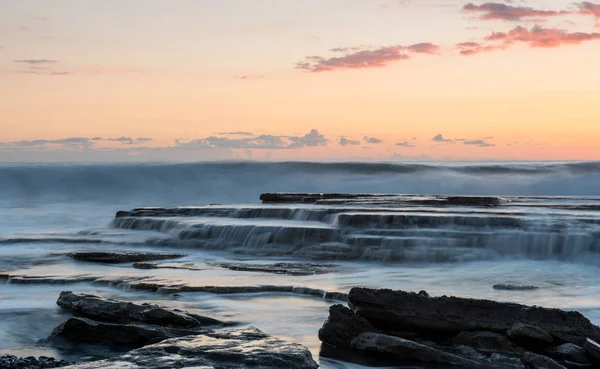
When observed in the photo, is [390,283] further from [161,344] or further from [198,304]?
[161,344]

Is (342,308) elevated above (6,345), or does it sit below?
above

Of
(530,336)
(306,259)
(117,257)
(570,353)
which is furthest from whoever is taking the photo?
(306,259)

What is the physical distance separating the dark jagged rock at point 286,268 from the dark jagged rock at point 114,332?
5418mm

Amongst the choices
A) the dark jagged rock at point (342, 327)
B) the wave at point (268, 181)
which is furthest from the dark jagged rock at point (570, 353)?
the wave at point (268, 181)

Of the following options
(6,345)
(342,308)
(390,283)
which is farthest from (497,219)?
(6,345)

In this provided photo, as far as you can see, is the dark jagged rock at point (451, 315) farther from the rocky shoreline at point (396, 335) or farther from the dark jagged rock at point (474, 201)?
the dark jagged rock at point (474, 201)

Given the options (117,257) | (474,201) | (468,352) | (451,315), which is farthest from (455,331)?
(474,201)

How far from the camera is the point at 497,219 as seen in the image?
59.4 ft

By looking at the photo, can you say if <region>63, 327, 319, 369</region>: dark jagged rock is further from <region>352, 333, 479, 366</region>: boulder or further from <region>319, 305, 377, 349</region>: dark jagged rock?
<region>319, 305, 377, 349</region>: dark jagged rock

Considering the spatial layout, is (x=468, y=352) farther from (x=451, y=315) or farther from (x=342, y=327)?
(x=342, y=327)

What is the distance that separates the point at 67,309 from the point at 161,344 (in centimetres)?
372

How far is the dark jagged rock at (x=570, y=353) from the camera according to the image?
24.7 feet

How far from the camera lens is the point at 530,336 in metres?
7.80

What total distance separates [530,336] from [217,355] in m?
3.00
